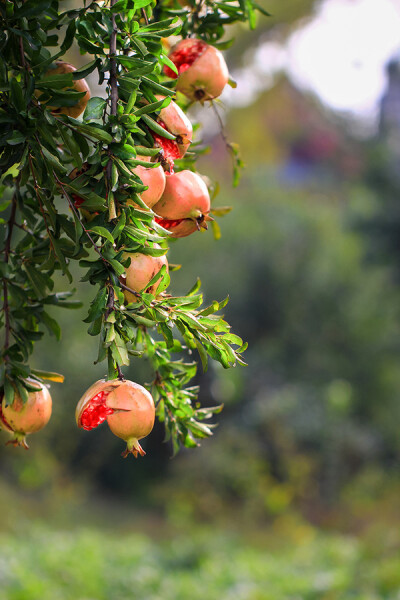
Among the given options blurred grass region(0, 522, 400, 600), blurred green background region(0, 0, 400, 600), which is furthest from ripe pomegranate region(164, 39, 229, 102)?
blurred grass region(0, 522, 400, 600)

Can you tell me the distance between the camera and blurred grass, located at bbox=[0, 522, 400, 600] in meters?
3.09

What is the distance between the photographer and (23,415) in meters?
0.62

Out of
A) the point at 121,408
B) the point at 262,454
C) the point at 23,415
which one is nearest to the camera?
the point at 121,408

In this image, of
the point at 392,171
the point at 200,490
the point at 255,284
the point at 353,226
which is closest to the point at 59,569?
the point at 200,490

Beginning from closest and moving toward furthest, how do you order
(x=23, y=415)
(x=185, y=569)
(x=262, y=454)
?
(x=23, y=415), (x=185, y=569), (x=262, y=454)

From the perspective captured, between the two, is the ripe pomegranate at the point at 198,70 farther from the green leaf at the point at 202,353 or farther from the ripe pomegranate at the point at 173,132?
the green leaf at the point at 202,353

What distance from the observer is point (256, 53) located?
7410 mm

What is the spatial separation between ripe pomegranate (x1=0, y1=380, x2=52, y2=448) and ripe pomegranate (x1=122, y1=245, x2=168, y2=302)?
162 millimetres

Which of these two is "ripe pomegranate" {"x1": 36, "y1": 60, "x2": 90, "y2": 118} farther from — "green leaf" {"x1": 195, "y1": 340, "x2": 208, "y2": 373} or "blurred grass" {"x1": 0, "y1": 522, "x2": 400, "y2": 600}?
"blurred grass" {"x1": 0, "y1": 522, "x2": 400, "y2": 600}

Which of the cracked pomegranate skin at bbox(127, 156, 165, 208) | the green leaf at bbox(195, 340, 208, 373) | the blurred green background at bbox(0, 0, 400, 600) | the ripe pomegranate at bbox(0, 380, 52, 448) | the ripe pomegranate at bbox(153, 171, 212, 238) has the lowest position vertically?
the ripe pomegranate at bbox(0, 380, 52, 448)

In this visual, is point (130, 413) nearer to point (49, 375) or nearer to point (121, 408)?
point (121, 408)

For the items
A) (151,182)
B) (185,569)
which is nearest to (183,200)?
(151,182)

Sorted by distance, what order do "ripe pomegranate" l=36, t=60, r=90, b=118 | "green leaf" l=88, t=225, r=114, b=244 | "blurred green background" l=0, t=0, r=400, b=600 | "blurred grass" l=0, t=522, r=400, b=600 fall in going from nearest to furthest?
1. "green leaf" l=88, t=225, r=114, b=244
2. "ripe pomegranate" l=36, t=60, r=90, b=118
3. "blurred grass" l=0, t=522, r=400, b=600
4. "blurred green background" l=0, t=0, r=400, b=600

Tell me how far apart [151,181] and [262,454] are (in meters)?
5.38
